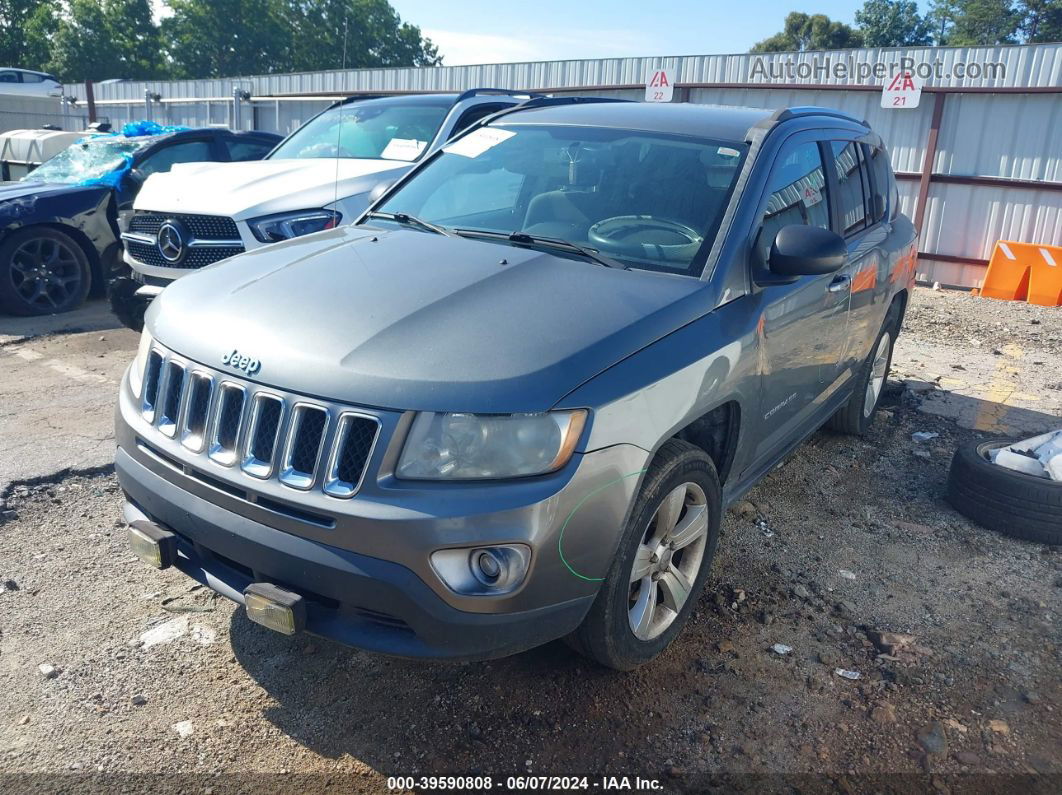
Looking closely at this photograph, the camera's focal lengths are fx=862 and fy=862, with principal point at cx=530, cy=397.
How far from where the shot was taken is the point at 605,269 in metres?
3.02

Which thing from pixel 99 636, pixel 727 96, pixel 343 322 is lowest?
pixel 99 636

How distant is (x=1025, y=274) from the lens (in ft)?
35.4

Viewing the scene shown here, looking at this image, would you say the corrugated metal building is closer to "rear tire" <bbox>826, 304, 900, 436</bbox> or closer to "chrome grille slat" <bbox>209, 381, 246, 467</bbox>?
"rear tire" <bbox>826, 304, 900, 436</bbox>

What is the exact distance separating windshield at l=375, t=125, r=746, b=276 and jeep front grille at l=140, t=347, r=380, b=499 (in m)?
1.28

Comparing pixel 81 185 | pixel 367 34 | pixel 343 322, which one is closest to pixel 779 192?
pixel 343 322

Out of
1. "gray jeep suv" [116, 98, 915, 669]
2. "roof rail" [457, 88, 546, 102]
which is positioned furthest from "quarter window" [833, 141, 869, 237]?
"roof rail" [457, 88, 546, 102]

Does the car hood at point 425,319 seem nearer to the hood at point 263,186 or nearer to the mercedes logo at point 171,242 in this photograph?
the hood at point 263,186

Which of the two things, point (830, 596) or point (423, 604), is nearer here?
point (423, 604)

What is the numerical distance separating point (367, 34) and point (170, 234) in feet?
207

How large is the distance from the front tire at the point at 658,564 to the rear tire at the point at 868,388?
2.27 meters

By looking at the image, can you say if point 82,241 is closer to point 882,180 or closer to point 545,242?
point 545,242

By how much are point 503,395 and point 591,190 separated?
151 cm

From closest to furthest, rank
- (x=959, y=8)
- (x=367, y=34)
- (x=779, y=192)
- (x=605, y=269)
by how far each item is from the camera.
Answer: (x=605, y=269) < (x=779, y=192) < (x=367, y=34) < (x=959, y=8)

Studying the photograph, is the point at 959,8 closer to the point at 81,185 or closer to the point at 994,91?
the point at 994,91
